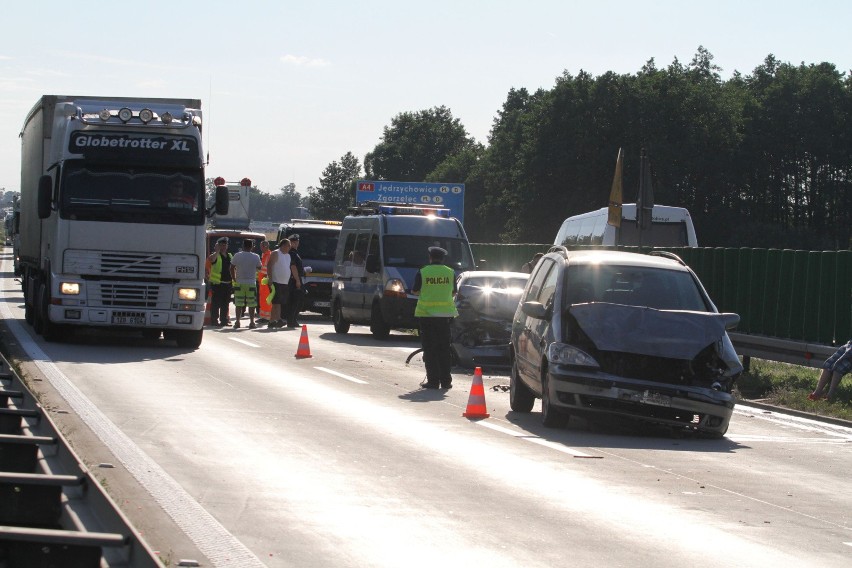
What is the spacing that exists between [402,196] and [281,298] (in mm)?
34048

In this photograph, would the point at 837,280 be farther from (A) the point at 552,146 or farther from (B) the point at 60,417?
(A) the point at 552,146

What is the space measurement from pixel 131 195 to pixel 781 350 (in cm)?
934

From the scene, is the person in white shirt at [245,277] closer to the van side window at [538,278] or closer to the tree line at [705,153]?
the van side window at [538,278]

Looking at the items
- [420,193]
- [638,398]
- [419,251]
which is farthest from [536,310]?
[420,193]

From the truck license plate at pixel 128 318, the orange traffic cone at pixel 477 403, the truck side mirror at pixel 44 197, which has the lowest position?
the orange traffic cone at pixel 477 403

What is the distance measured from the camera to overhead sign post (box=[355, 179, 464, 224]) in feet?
196

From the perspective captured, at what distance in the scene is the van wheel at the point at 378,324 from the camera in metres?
26.9

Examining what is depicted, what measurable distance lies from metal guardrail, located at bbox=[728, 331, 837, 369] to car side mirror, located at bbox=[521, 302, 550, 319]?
514 centimetres

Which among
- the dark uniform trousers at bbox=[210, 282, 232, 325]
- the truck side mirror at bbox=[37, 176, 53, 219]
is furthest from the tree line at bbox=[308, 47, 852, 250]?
the truck side mirror at bbox=[37, 176, 53, 219]

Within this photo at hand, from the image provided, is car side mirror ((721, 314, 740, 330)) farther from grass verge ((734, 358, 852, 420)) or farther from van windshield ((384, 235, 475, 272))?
van windshield ((384, 235, 475, 272))

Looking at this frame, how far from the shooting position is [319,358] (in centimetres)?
2145

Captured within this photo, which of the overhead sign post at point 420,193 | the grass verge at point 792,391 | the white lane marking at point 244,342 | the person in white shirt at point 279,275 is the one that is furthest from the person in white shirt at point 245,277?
the overhead sign post at point 420,193

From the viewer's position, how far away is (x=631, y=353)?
42.1 feet

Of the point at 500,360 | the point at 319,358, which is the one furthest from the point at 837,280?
the point at 319,358
